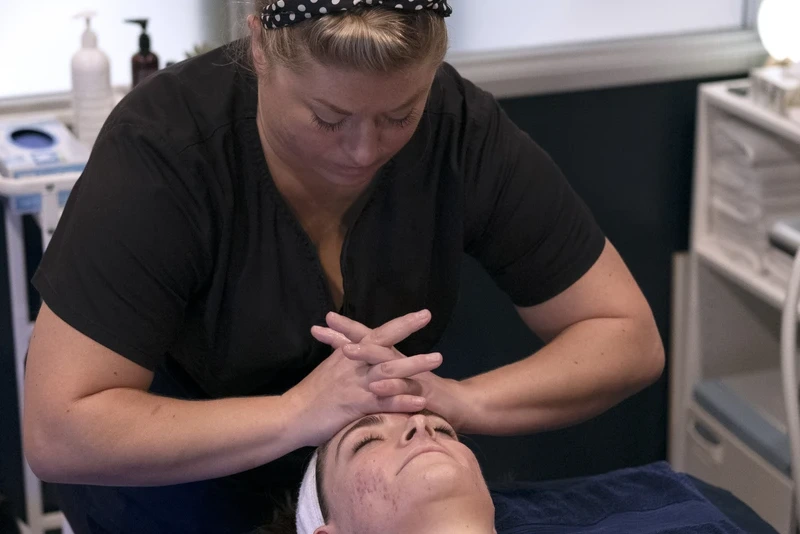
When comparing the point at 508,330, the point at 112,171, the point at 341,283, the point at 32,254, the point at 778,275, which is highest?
the point at 112,171

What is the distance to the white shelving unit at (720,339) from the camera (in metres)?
2.41

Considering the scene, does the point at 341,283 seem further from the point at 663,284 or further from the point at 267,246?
the point at 663,284

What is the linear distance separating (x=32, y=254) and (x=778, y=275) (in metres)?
1.56

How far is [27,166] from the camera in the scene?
6.39 feet

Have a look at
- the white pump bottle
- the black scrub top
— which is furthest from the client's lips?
the white pump bottle

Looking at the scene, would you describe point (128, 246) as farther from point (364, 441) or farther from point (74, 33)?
point (74, 33)

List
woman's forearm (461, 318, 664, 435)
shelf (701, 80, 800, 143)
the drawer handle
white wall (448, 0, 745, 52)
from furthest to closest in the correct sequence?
white wall (448, 0, 745, 52), the drawer handle, shelf (701, 80, 800, 143), woman's forearm (461, 318, 664, 435)

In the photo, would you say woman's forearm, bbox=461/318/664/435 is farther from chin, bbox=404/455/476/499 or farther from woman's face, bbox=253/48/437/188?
woman's face, bbox=253/48/437/188

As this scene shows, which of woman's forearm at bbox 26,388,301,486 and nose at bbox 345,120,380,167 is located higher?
nose at bbox 345,120,380,167

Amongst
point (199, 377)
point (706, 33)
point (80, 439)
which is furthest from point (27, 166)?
point (706, 33)

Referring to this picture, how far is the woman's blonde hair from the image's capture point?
1.25 metres

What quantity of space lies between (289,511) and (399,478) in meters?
0.27

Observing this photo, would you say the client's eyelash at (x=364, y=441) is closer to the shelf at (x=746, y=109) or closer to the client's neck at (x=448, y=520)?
the client's neck at (x=448, y=520)

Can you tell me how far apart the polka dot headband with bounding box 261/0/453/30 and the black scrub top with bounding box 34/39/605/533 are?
235 mm
